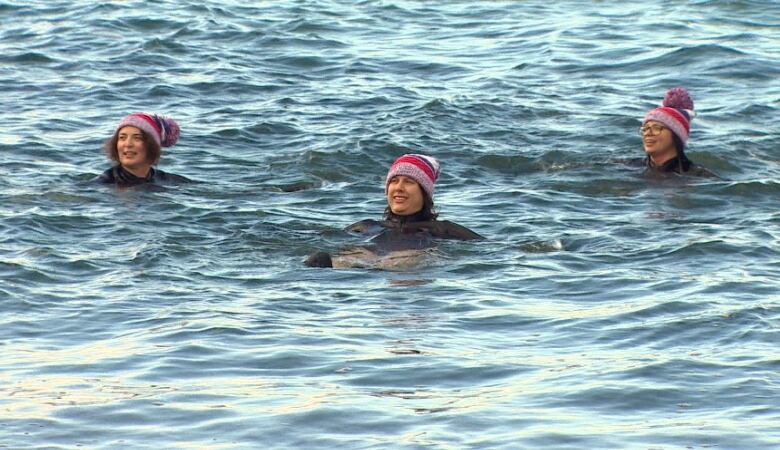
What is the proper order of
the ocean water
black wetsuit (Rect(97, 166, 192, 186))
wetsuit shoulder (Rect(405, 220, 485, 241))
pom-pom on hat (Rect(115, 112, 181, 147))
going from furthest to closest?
1. pom-pom on hat (Rect(115, 112, 181, 147))
2. black wetsuit (Rect(97, 166, 192, 186))
3. wetsuit shoulder (Rect(405, 220, 485, 241))
4. the ocean water

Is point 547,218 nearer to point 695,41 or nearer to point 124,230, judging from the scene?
point 124,230

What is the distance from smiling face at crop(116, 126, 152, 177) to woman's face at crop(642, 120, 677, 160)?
17.2ft

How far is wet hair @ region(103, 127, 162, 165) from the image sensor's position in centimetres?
1585

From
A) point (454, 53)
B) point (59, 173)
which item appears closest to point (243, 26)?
point (454, 53)

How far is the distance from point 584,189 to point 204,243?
4.48 meters

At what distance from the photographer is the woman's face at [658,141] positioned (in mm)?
16406

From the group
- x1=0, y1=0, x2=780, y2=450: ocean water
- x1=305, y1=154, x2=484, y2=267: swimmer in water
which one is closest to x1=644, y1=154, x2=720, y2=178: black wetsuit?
x1=0, y1=0, x2=780, y2=450: ocean water

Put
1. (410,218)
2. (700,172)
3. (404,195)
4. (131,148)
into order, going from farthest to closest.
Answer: (700,172) → (131,148) → (410,218) → (404,195)

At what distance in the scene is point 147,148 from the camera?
15.9m

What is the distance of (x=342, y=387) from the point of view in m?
9.09

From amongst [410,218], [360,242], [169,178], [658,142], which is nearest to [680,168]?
[658,142]

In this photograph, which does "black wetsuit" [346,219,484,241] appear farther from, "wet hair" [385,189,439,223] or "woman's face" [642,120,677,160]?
"woman's face" [642,120,677,160]

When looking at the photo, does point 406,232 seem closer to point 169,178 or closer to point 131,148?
point 169,178

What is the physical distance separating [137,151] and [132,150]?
0.06m
